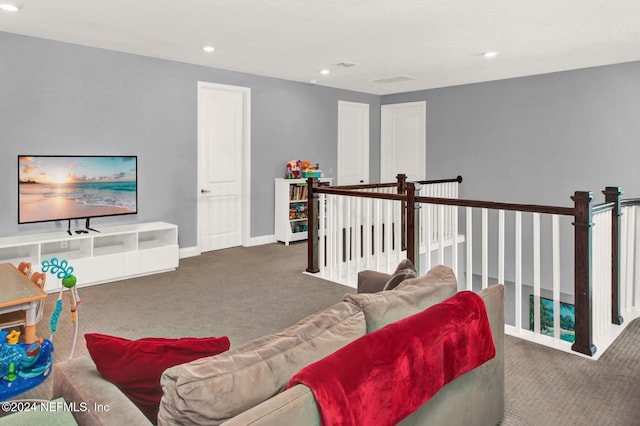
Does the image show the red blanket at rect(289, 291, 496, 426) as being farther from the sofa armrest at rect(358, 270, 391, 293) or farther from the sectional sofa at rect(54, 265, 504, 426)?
the sofa armrest at rect(358, 270, 391, 293)

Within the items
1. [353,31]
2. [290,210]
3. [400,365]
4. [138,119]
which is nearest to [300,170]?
[290,210]

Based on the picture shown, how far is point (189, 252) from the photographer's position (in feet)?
19.6

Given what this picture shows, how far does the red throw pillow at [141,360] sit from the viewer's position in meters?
1.37

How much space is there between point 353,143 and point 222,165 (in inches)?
104

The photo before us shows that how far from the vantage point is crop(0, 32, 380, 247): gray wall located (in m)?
4.55

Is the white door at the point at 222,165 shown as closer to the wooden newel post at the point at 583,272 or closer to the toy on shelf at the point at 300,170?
the toy on shelf at the point at 300,170

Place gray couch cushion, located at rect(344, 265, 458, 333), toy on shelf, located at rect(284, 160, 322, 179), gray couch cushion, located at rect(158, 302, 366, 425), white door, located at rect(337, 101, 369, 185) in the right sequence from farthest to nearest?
white door, located at rect(337, 101, 369, 185) → toy on shelf, located at rect(284, 160, 322, 179) → gray couch cushion, located at rect(344, 265, 458, 333) → gray couch cushion, located at rect(158, 302, 366, 425)

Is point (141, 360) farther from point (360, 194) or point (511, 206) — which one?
point (360, 194)

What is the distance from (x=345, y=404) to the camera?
3.92 ft

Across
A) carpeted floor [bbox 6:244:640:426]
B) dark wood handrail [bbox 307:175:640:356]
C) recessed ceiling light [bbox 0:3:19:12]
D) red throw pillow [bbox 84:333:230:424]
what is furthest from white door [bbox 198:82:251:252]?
red throw pillow [bbox 84:333:230:424]

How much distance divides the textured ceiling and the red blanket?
2755mm

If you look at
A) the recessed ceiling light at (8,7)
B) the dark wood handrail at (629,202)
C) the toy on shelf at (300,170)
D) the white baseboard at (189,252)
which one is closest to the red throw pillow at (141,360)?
the dark wood handrail at (629,202)

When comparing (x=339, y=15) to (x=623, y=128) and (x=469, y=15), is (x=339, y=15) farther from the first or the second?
(x=623, y=128)

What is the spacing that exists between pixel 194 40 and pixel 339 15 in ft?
5.47
